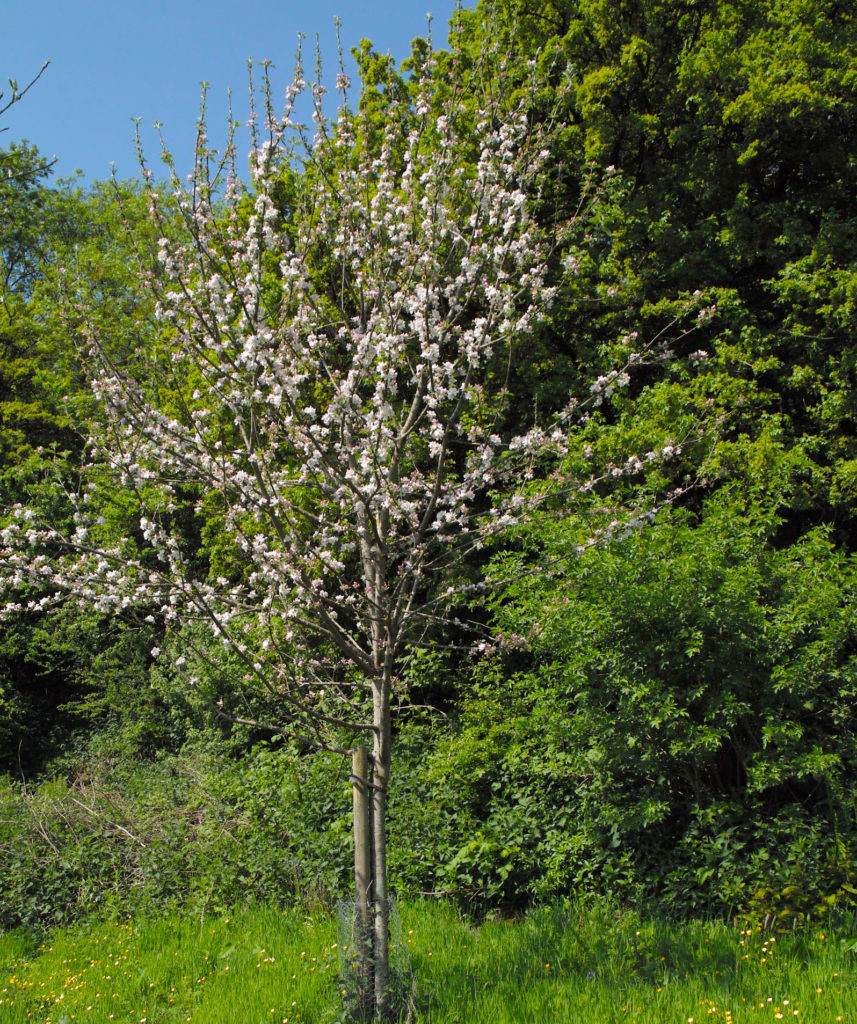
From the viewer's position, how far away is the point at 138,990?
4.41 metres

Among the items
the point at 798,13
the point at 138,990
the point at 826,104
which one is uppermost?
the point at 798,13

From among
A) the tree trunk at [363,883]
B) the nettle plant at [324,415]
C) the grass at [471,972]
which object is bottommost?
the grass at [471,972]

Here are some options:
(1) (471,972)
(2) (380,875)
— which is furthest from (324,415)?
(1) (471,972)

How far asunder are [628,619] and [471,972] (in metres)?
2.17

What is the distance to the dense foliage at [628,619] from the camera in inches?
184

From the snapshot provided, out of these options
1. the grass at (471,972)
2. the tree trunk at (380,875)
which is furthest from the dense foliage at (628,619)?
the tree trunk at (380,875)

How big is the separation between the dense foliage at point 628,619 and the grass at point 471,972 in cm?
41

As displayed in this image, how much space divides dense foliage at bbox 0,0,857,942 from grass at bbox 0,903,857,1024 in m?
0.41

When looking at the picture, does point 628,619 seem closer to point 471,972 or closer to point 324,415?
point 471,972

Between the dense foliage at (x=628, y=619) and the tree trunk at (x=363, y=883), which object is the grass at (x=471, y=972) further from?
the dense foliage at (x=628, y=619)

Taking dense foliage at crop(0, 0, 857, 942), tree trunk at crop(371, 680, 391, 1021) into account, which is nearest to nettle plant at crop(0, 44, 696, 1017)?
tree trunk at crop(371, 680, 391, 1021)

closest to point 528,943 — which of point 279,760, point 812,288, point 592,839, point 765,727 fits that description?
point 592,839

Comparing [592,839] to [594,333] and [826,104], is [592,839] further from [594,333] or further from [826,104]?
[826,104]

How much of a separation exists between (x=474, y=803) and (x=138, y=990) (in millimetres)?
2531
